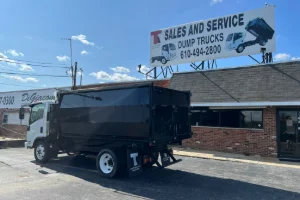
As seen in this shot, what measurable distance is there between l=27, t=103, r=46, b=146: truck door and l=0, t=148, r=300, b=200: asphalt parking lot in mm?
1179

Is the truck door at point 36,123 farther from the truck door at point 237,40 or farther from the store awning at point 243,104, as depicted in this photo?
the truck door at point 237,40

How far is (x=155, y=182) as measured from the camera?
781 cm

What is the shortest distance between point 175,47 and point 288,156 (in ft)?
38.6

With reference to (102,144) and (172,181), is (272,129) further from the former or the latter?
(102,144)

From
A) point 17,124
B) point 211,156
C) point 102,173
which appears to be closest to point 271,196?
point 102,173

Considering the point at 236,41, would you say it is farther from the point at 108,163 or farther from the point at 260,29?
the point at 108,163

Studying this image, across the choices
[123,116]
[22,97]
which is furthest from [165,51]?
[22,97]

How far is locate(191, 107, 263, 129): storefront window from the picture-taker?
13.0 metres

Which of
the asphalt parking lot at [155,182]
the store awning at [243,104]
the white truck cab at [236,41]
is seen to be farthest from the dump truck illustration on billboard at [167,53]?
the asphalt parking lot at [155,182]

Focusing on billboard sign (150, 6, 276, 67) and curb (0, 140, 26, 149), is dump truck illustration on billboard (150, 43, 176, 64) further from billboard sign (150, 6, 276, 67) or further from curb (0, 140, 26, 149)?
curb (0, 140, 26, 149)

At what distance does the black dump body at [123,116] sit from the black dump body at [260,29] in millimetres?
10253

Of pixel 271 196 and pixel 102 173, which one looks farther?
pixel 102 173

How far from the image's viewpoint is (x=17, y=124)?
27.5 metres

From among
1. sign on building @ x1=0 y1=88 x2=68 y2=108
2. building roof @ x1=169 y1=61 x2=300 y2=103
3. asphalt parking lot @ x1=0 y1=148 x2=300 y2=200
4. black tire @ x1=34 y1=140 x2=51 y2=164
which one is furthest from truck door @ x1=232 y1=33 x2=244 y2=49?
sign on building @ x1=0 y1=88 x2=68 y2=108
